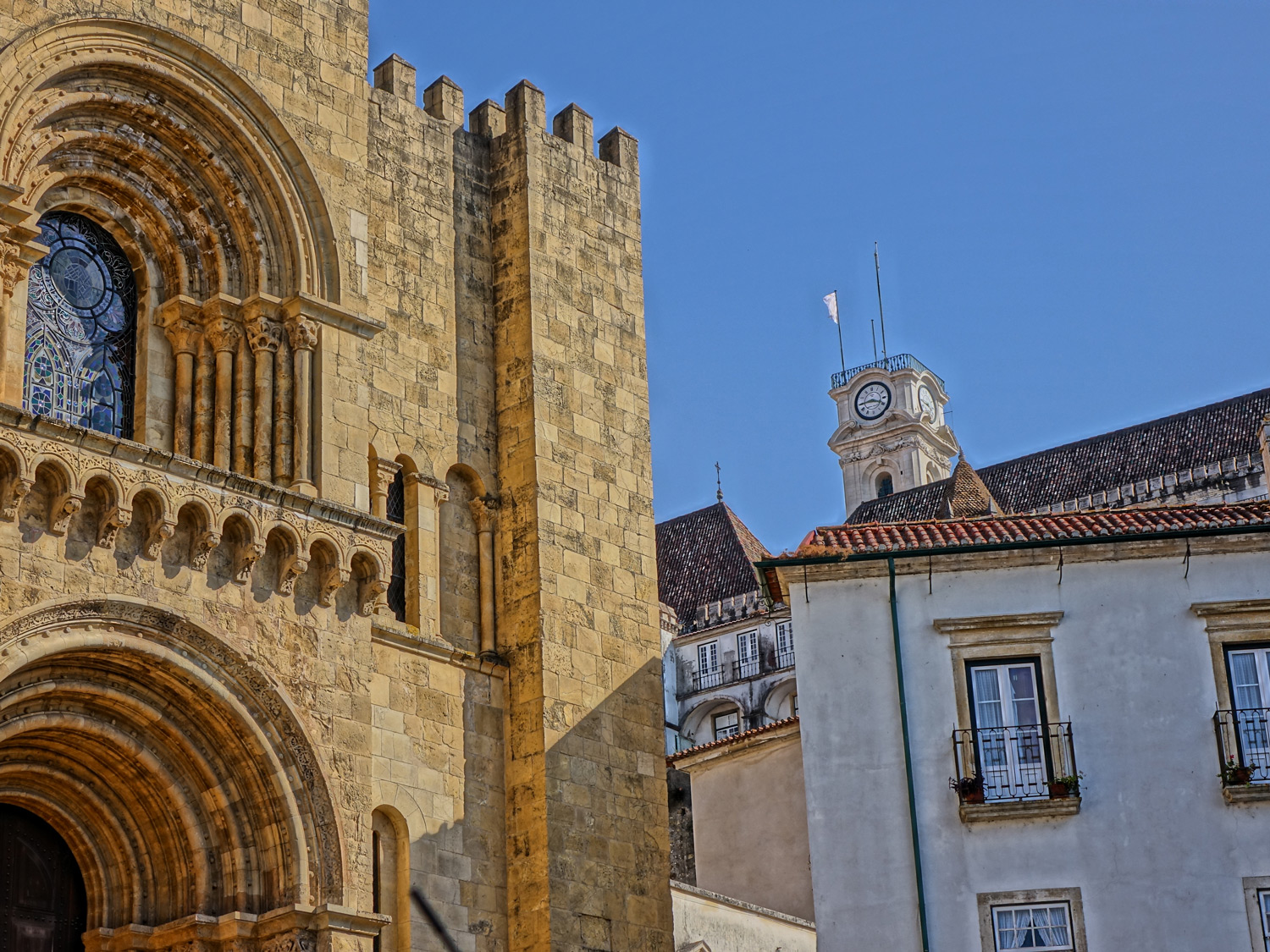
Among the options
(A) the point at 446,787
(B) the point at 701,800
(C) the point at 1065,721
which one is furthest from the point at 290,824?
(B) the point at 701,800

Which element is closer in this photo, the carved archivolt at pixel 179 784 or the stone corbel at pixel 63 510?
the stone corbel at pixel 63 510

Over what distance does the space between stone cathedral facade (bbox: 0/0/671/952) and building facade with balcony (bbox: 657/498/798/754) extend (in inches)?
1515

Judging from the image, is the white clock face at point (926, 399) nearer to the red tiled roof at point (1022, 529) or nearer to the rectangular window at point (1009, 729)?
the red tiled roof at point (1022, 529)

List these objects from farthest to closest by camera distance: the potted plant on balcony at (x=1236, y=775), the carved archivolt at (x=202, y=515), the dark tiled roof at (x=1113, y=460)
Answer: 1. the dark tiled roof at (x=1113, y=460)
2. the potted plant on balcony at (x=1236, y=775)
3. the carved archivolt at (x=202, y=515)

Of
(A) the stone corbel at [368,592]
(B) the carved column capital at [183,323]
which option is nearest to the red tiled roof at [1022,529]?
(A) the stone corbel at [368,592]

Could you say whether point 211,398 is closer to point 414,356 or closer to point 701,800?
point 414,356

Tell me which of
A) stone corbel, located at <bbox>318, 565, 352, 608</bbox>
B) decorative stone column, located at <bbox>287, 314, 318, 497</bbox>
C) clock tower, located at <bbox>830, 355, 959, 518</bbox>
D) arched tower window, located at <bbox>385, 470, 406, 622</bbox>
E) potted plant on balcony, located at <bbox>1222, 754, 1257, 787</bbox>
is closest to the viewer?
stone corbel, located at <bbox>318, 565, 352, 608</bbox>

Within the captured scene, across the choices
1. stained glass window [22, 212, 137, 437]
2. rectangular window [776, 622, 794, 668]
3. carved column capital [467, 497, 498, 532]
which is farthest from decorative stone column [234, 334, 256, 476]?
rectangular window [776, 622, 794, 668]

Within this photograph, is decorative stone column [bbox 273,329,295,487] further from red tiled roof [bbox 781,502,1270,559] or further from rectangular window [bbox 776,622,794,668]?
rectangular window [bbox 776,622,794,668]

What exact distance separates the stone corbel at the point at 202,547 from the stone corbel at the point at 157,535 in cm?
34

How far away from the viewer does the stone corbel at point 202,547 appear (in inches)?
695

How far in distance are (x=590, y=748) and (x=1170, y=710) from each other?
645 cm

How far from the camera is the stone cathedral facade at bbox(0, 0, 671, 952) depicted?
17641 millimetres

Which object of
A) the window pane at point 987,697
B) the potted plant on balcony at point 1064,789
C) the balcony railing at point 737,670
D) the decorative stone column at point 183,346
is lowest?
the potted plant on balcony at point 1064,789
